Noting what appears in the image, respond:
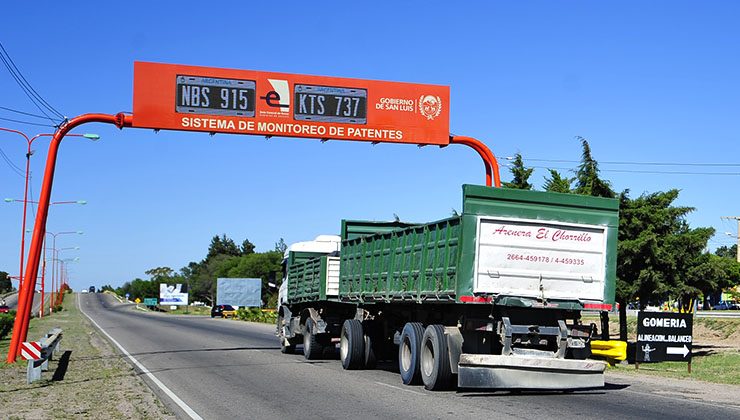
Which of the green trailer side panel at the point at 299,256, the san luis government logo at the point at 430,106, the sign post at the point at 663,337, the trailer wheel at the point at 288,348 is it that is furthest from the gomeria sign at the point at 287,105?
the sign post at the point at 663,337

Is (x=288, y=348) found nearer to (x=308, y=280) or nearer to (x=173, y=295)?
(x=308, y=280)

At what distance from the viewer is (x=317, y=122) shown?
72.5 feet

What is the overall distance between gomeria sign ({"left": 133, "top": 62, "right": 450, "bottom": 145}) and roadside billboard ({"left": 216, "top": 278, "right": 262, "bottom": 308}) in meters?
66.2

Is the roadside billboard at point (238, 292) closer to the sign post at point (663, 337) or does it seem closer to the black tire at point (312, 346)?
the black tire at point (312, 346)

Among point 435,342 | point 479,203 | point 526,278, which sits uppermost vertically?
point 479,203

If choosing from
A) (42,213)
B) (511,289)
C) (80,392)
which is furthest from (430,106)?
(80,392)

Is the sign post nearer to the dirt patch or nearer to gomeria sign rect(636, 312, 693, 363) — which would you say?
gomeria sign rect(636, 312, 693, 363)

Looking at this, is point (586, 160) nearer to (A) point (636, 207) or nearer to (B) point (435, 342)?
(A) point (636, 207)

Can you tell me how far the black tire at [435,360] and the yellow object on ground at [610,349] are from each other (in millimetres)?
8489

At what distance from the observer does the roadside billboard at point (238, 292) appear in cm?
8700

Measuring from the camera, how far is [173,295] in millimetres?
117125

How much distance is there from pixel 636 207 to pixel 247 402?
16.6m

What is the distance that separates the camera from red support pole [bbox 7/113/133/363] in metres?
21.5

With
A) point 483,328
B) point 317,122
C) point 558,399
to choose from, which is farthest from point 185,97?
point 558,399
